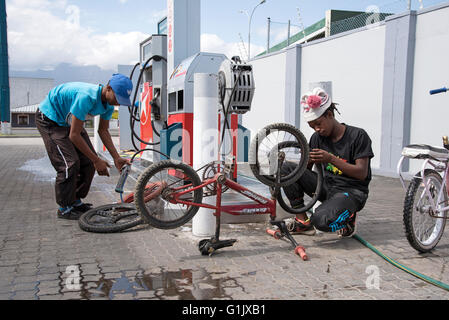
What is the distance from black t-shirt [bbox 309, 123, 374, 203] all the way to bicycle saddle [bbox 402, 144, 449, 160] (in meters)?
0.31

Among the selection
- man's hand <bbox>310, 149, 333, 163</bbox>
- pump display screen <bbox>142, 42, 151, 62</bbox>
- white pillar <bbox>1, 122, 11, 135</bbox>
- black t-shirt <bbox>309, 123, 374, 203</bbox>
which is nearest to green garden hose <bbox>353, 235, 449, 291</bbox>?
black t-shirt <bbox>309, 123, 374, 203</bbox>

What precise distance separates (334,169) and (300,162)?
401 millimetres

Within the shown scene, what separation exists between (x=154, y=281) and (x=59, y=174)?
2.16 metres

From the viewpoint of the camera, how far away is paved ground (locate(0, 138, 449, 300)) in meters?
2.63

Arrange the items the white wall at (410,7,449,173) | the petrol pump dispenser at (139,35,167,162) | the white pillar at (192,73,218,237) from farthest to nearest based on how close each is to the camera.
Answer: the white wall at (410,7,449,173)
the petrol pump dispenser at (139,35,167,162)
the white pillar at (192,73,218,237)

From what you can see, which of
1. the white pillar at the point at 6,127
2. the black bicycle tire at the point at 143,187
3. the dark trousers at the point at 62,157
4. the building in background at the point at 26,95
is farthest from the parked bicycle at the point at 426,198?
the building in background at the point at 26,95

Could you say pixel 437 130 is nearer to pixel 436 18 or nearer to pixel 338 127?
pixel 436 18

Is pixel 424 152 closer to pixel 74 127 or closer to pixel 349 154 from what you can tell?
pixel 349 154

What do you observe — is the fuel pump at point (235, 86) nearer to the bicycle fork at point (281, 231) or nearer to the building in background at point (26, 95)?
the bicycle fork at point (281, 231)

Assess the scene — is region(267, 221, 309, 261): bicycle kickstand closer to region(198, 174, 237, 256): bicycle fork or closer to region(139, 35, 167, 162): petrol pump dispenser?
region(198, 174, 237, 256): bicycle fork

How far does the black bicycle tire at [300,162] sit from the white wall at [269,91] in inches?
413

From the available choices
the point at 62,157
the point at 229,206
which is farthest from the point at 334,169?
the point at 62,157

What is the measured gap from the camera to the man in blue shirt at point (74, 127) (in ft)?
13.2
